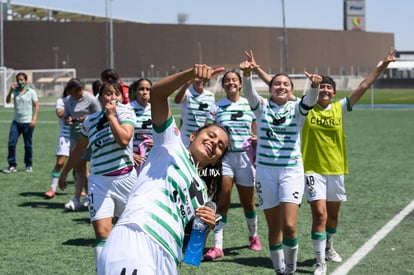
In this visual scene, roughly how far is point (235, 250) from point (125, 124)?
2505mm

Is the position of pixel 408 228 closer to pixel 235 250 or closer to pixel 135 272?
pixel 235 250

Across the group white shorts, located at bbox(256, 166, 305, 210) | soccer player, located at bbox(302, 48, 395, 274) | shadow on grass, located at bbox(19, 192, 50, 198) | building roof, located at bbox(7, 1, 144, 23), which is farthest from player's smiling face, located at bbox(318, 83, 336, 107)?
building roof, located at bbox(7, 1, 144, 23)

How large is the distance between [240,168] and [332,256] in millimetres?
1517

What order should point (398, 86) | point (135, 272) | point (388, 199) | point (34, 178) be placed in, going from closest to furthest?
point (135, 272) → point (388, 199) → point (34, 178) → point (398, 86)

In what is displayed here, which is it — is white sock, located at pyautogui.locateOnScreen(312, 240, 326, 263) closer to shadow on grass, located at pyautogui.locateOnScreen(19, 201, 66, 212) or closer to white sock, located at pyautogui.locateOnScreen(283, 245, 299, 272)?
white sock, located at pyautogui.locateOnScreen(283, 245, 299, 272)

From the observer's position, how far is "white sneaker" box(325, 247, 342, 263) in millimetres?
8227

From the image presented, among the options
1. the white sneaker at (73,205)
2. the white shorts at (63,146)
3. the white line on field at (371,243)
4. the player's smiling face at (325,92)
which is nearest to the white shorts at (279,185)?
the white line on field at (371,243)

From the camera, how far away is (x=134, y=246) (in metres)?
3.77

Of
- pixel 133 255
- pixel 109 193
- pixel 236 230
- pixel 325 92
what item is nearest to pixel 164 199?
pixel 133 255

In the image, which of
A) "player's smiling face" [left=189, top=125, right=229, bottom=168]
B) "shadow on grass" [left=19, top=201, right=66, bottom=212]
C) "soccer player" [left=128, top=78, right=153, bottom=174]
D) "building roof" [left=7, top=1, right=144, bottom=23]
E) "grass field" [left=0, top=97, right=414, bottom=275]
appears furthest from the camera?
"building roof" [left=7, top=1, right=144, bottom=23]

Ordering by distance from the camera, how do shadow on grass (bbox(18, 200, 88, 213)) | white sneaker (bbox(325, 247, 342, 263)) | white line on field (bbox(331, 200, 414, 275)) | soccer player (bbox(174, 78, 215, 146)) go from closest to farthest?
white line on field (bbox(331, 200, 414, 275)) < white sneaker (bbox(325, 247, 342, 263)) < soccer player (bbox(174, 78, 215, 146)) < shadow on grass (bbox(18, 200, 88, 213))

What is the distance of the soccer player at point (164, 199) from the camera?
12.4 feet

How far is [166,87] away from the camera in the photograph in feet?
13.1

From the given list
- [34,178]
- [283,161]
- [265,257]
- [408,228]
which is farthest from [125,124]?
[34,178]
